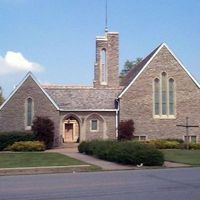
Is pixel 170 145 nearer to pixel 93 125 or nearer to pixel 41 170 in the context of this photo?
pixel 93 125

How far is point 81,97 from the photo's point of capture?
45.1m

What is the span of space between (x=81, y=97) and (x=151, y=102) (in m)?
6.76

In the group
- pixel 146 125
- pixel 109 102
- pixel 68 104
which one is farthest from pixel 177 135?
pixel 68 104

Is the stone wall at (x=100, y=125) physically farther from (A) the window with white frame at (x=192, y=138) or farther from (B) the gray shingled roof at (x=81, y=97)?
(A) the window with white frame at (x=192, y=138)

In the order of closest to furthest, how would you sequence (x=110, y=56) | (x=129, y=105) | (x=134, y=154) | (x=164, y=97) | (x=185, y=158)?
(x=134, y=154), (x=185, y=158), (x=129, y=105), (x=164, y=97), (x=110, y=56)

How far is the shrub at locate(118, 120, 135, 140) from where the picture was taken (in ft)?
138

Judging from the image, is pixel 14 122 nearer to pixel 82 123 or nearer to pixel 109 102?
pixel 82 123

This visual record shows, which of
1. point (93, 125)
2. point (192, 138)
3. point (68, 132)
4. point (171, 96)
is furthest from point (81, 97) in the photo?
point (68, 132)

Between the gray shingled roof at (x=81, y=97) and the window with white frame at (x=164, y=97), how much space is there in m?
4.00

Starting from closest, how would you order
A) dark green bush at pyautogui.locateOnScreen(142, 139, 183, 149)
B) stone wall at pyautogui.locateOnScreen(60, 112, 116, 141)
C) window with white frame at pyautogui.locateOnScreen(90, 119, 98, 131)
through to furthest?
dark green bush at pyautogui.locateOnScreen(142, 139, 183, 149)
stone wall at pyautogui.locateOnScreen(60, 112, 116, 141)
window with white frame at pyautogui.locateOnScreen(90, 119, 98, 131)

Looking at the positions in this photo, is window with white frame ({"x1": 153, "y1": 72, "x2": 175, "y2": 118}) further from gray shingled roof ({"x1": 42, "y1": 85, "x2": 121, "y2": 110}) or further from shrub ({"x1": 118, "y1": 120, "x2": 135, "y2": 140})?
gray shingled roof ({"x1": 42, "y1": 85, "x2": 121, "y2": 110})

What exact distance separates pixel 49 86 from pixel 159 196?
35.4m

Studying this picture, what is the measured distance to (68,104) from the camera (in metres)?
43.9

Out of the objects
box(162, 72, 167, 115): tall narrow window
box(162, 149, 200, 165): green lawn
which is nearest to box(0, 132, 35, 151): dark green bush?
box(162, 149, 200, 165): green lawn
